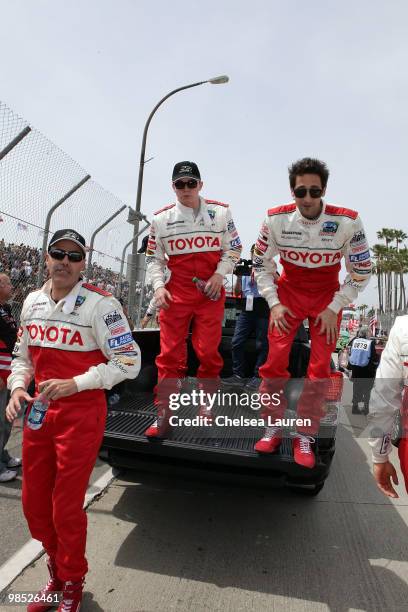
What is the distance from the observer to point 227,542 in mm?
2938

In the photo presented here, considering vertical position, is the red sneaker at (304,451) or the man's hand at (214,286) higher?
the man's hand at (214,286)

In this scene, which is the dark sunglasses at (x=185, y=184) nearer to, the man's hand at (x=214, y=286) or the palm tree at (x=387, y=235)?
the man's hand at (x=214, y=286)

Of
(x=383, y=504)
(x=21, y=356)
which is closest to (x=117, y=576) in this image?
(x=21, y=356)

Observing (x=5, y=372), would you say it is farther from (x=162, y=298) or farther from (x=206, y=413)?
(x=206, y=413)

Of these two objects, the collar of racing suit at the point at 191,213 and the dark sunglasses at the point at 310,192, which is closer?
the dark sunglasses at the point at 310,192

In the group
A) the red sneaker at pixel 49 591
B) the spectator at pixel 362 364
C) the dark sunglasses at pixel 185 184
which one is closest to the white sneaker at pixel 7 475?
the red sneaker at pixel 49 591

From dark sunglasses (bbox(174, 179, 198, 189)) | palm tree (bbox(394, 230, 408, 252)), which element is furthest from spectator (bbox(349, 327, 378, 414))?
palm tree (bbox(394, 230, 408, 252))

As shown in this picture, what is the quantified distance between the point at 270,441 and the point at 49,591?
4.63ft

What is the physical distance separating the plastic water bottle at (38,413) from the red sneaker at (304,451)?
1452 millimetres

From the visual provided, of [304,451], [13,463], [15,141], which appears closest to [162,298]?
[304,451]

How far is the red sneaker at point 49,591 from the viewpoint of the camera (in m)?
2.16

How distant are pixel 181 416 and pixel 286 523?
1128mm

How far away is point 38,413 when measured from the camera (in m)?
2.16

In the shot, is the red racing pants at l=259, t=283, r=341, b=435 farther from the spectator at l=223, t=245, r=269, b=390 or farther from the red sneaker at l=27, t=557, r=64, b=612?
the red sneaker at l=27, t=557, r=64, b=612
